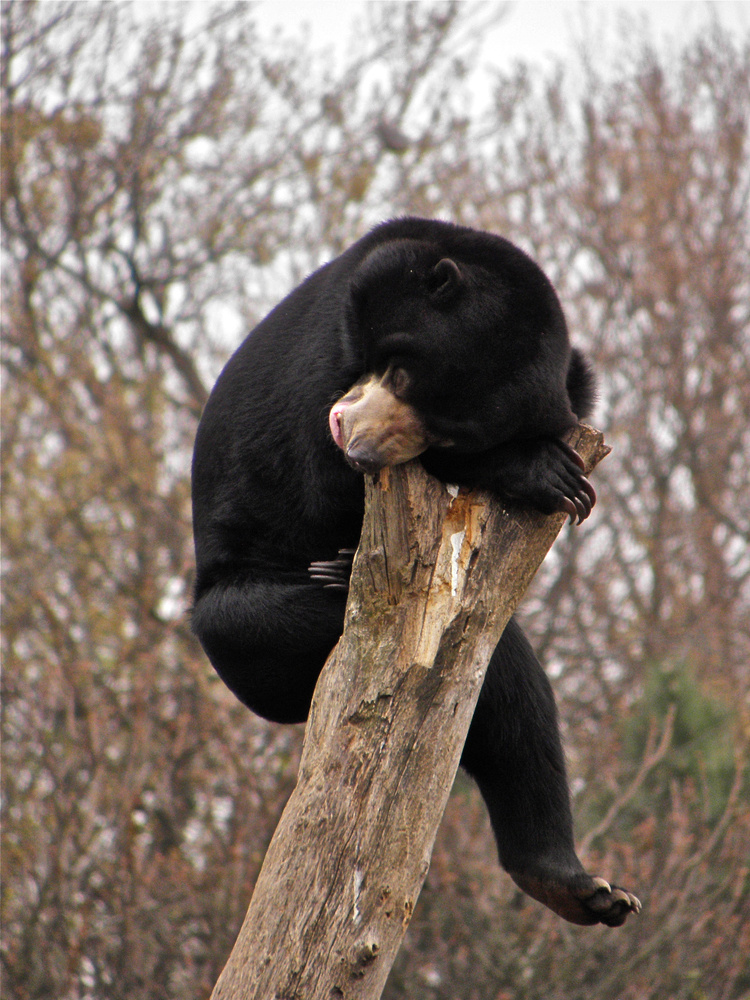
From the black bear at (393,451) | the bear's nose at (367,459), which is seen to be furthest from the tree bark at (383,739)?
the black bear at (393,451)

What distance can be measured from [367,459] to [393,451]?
93 millimetres

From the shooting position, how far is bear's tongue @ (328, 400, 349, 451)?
2938mm

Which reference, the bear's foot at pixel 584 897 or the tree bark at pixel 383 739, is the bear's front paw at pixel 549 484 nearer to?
the tree bark at pixel 383 739

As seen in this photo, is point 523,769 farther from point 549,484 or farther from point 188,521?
point 188,521

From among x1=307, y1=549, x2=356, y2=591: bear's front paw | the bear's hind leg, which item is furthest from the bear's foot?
x1=307, y1=549, x2=356, y2=591: bear's front paw

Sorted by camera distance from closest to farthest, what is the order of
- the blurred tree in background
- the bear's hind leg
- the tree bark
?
the tree bark < the bear's hind leg < the blurred tree in background

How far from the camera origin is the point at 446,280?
3086 mm

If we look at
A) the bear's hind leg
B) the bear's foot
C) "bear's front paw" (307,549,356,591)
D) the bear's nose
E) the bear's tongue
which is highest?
the bear's tongue

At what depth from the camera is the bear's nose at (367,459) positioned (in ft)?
9.17

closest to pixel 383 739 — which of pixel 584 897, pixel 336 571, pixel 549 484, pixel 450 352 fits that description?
pixel 336 571

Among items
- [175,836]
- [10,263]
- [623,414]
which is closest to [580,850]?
[175,836]

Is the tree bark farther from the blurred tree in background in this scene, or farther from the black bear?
the blurred tree in background

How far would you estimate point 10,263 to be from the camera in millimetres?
10789

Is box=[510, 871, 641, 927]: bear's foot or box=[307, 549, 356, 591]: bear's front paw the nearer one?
box=[510, 871, 641, 927]: bear's foot
